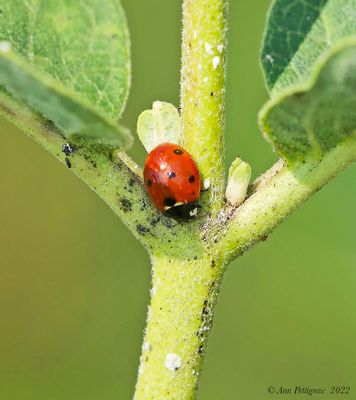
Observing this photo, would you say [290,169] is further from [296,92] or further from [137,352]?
[137,352]

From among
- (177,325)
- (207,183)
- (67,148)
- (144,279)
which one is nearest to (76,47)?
(67,148)

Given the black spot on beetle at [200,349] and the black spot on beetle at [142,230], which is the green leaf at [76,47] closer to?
the black spot on beetle at [142,230]

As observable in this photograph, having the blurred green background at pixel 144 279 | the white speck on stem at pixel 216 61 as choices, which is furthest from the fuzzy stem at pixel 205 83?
the blurred green background at pixel 144 279

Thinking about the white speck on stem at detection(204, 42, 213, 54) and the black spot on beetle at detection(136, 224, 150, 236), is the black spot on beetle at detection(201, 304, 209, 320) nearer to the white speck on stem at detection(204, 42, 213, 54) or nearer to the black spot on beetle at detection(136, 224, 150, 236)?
the black spot on beetle at detection(136, 224, 150, 236)

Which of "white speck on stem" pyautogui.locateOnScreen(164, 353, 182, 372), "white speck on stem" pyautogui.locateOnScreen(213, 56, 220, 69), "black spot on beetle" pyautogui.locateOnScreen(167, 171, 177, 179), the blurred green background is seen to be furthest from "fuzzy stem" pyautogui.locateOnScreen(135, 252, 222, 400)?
the blurred green background

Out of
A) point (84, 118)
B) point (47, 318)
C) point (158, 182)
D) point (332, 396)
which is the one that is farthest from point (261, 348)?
point (84, 118)

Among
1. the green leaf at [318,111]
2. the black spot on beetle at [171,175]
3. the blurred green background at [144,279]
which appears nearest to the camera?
the green leaf at [318,111]
